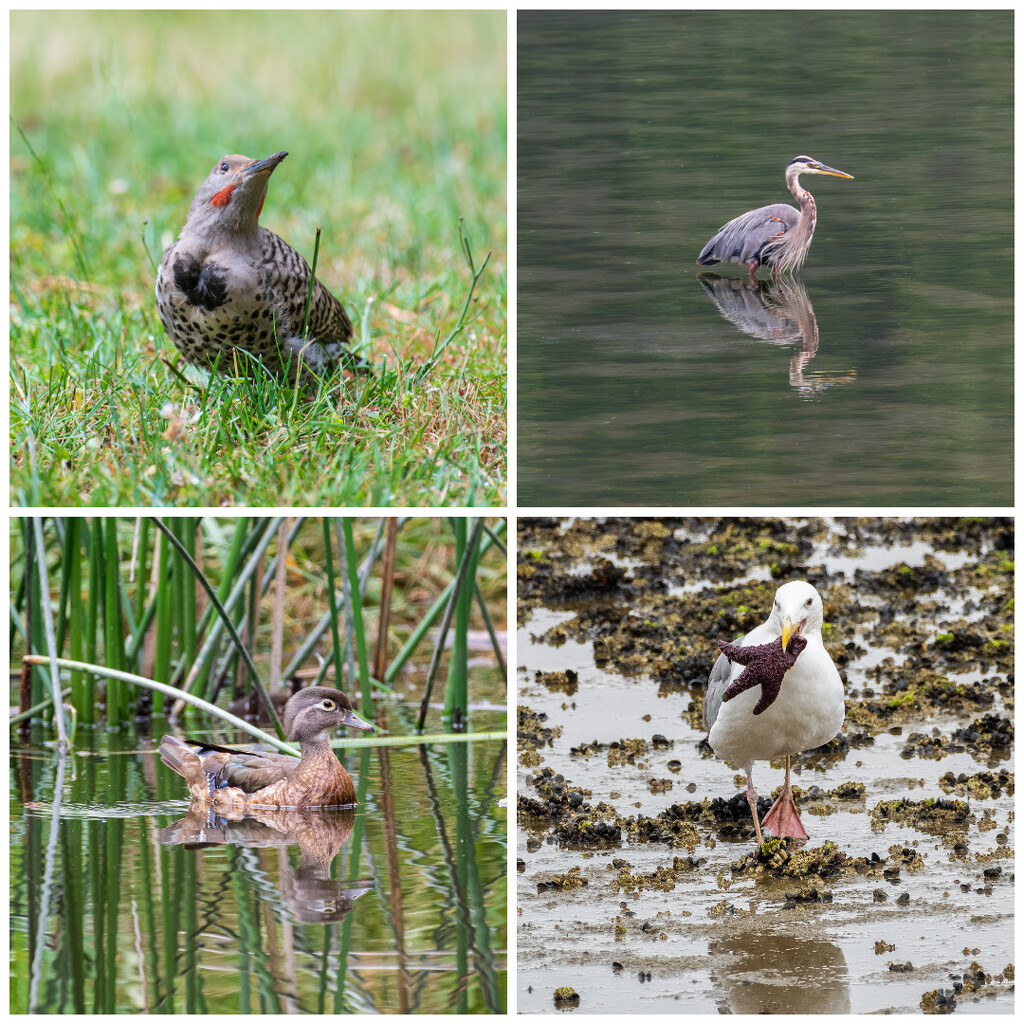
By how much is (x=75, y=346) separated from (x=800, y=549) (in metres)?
3.37

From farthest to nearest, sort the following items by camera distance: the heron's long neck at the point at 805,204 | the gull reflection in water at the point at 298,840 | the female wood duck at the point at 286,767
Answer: the heron's long neck at the point at 805,204 < the female wood duck at the point at 286,767 < the gull reflection in water at the point at 298,840

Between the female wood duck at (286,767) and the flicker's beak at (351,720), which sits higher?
the flicker's beak at (351,720)

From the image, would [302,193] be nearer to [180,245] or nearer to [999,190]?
[180,245]

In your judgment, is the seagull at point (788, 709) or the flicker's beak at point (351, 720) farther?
the flicker's beak at point (351, 720)

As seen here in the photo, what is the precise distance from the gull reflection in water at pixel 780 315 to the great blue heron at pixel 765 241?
0.31 feet

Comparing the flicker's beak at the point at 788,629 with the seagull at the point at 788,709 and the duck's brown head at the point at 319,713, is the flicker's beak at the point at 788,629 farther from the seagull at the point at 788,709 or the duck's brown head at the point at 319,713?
the duck's brown head at the point at 319,713

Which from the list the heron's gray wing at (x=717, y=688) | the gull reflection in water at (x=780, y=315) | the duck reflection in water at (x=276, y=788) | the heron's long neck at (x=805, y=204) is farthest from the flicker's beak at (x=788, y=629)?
the heron's long neck at (x=805, y=204)

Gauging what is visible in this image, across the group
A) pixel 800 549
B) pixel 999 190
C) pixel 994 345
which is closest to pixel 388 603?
pixel 800 549

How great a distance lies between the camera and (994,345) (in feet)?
18.8

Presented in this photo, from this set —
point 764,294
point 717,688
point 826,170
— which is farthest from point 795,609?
point 826,170

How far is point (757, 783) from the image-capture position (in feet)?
15.5

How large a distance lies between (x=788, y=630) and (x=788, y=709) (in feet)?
0.77

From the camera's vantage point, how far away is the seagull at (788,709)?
13.8ft

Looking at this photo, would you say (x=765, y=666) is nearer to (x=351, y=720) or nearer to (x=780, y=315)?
(x=351, y=720)
